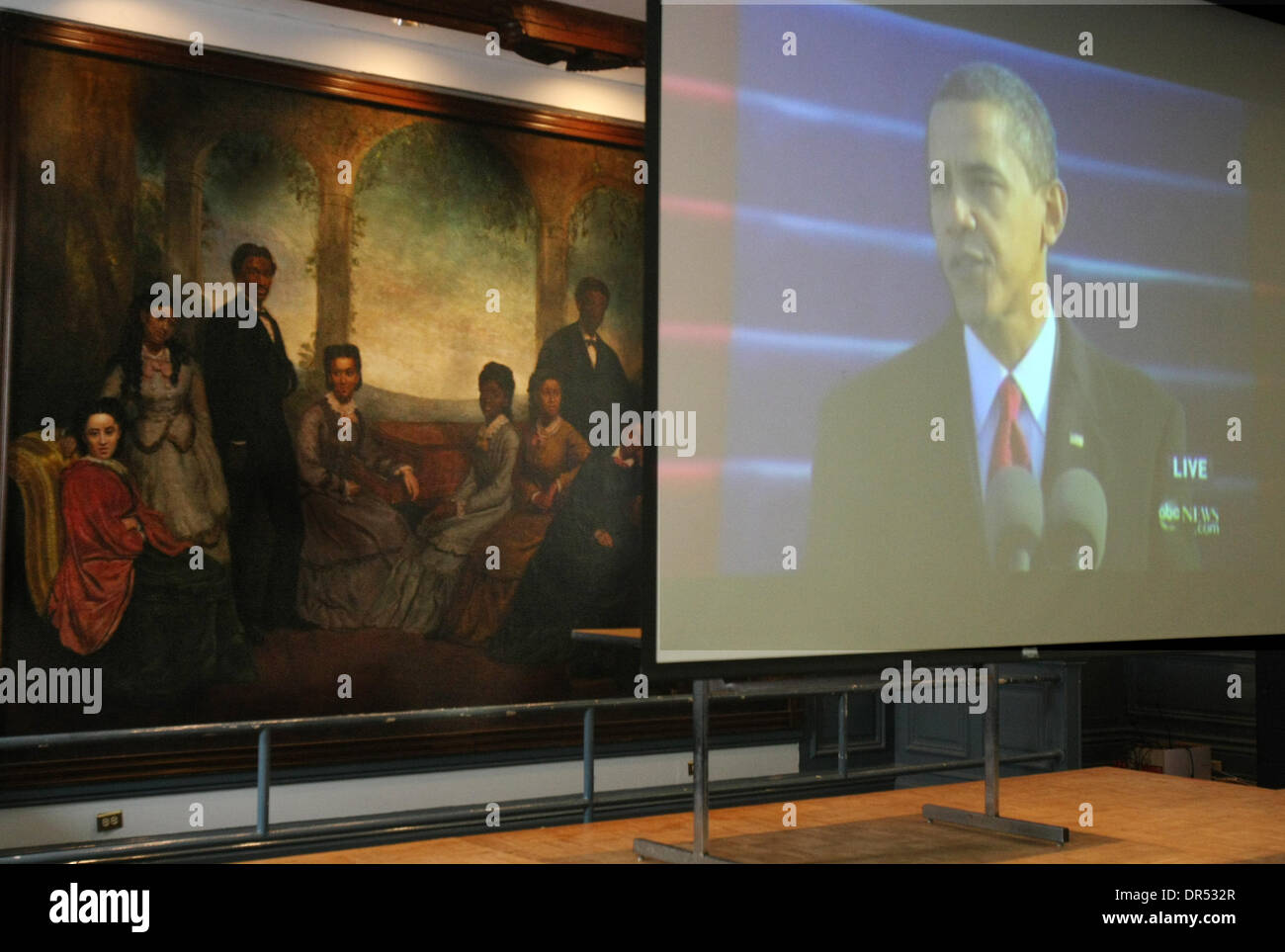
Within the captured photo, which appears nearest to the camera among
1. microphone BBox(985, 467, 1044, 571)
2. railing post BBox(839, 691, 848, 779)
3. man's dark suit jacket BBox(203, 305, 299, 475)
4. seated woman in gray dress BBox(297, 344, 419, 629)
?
microphone BBox(985, 467, 1044, 571)

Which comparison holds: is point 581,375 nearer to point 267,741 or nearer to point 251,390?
point 251,390

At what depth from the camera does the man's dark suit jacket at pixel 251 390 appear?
24.7 feet

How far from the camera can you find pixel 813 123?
163 inches

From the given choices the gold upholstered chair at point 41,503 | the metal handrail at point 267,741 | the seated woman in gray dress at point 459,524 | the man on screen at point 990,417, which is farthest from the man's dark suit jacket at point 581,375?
the man on screen at point 990,417

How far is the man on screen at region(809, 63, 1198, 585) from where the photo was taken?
13.6ft

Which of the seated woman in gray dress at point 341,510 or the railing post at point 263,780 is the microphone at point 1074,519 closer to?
the railing post at point 263,780

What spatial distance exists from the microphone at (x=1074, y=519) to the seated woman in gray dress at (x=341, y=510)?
4.55 m

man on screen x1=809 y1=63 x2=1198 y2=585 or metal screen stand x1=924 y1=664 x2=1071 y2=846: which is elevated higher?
man on screen x1=809 y1=63 x2=1198 y2=585

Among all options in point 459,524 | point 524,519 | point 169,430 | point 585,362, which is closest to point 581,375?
point 585,362

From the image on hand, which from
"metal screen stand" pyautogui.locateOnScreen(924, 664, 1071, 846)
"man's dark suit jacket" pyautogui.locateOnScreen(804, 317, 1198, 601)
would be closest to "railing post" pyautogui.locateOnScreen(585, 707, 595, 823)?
"metal screen stand" pyautogui.locateOnScreen(924, 664, 1071, 846)

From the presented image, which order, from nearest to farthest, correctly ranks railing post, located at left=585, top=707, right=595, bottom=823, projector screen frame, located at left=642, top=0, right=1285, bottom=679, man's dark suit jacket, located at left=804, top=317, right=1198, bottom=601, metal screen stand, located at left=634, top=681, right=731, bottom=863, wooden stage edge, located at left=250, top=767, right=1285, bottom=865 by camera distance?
1. projector screen frame, located at left=642, top=0, right=1285, bottom=679
2. metal screen stand, located at left=634, top=681, right=731, bottom=863
3. man's dark suit jacket, located at left=804, top=317, right=1198, bottom=601
4. wooden stage edge, located at left=250, top=767, right=1285, bottom=865
5. railing post, located at left=585, top=707, right=595, bottom=823

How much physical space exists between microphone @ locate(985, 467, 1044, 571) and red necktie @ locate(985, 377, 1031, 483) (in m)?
0.03

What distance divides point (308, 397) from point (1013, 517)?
4.63 m

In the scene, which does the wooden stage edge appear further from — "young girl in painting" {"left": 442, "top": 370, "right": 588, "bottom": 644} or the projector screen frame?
"young girl in painting" {"left": 442, "top": 370, "right": 588, "bottom": 644}
